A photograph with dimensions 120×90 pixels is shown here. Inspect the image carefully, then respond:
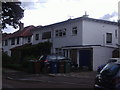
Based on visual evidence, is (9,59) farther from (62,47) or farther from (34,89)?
(34,89)

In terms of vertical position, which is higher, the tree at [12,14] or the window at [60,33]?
the tree at [12,14]

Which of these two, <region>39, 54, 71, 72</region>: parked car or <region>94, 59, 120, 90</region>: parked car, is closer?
<region>94, 59, 120, 90</region>: parked car

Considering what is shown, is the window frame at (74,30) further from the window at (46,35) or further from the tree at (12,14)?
the tree at (12,14)

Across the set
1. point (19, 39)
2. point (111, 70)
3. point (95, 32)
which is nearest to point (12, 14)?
point (95, 32)

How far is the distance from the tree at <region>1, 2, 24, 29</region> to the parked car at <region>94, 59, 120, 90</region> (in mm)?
25680

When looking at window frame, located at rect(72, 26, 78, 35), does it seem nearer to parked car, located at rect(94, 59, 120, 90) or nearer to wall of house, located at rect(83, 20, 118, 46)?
wall of house, located at rect(83, 20, 118, 46)

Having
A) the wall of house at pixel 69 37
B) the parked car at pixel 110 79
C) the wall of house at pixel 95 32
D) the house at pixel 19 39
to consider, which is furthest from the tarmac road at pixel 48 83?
the house at pixel 19 39

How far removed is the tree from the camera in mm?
34259

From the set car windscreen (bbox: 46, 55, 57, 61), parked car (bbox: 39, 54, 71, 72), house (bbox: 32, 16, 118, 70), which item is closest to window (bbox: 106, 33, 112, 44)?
house (bbox: 32, 16, 118, 70)

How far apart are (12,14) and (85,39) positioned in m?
10.6

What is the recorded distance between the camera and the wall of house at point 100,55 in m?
27.5

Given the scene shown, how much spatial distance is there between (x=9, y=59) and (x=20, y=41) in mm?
15331

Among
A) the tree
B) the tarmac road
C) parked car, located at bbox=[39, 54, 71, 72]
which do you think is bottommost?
the tarmac road

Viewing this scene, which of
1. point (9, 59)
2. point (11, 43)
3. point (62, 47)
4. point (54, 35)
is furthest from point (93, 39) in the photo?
point (11, 43)
